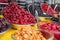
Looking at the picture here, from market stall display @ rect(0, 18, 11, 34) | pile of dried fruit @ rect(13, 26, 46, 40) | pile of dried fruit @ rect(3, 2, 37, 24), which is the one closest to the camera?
pile of dried fruit @ rect(13, 26, 46, 40)

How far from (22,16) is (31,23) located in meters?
0.12

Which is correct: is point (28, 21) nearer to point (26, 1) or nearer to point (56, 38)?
point (56, 38)

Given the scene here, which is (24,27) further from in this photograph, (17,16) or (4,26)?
(17,16)

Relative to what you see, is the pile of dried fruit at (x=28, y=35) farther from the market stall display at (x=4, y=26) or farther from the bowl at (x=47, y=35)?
the market stall display at (x=4, y=26)

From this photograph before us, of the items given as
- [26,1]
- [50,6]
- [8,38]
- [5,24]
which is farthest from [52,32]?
[26,1]

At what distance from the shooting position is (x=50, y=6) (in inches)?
Answer: 81.6

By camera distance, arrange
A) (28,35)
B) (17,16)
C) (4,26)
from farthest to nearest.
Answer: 1. (17,16)
2. (4,26)
3. (28,35)

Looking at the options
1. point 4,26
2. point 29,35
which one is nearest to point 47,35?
point 29,35

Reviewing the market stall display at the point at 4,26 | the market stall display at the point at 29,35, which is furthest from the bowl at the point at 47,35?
the market stall display at the point at 4,26

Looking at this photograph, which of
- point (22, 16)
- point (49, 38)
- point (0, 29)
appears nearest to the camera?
point (49, 38)

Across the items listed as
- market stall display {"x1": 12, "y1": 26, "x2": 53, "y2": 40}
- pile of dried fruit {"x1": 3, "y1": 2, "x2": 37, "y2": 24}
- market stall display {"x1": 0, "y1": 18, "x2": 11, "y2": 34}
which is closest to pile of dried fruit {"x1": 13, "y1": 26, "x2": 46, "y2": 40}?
market stall display {"x1": 12, "y1": 26, "x2": 53, "y2": 40}

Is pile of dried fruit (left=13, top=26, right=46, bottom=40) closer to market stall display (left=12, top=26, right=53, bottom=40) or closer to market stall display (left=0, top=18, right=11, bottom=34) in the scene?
market stall display (left=12, top=26, right=53, bottom=40)

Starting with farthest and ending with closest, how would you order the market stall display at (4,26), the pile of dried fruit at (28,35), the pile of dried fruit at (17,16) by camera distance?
the pile of dried fruit at (17,16)
the market stall display at (4,26)
the pile of dried fruit at (28,35)

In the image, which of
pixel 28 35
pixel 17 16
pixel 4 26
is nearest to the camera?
pixel 28 35
